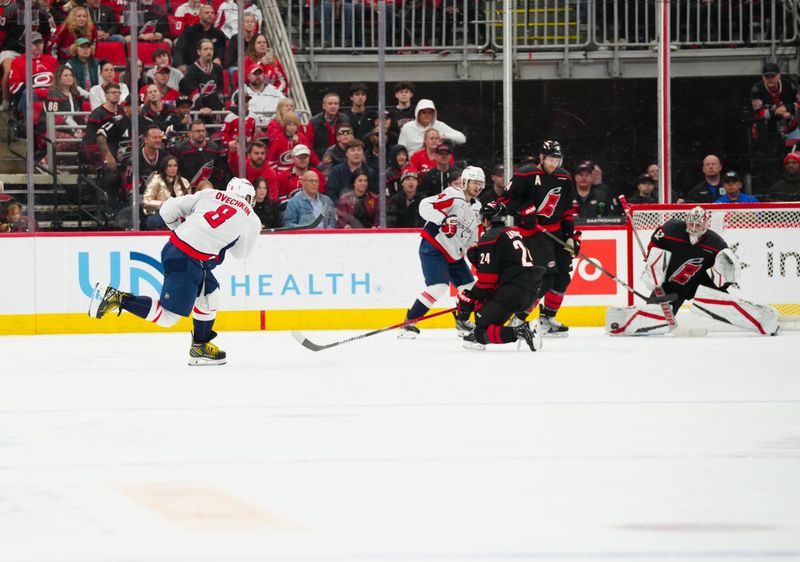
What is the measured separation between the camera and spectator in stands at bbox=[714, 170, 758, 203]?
975 centimetres

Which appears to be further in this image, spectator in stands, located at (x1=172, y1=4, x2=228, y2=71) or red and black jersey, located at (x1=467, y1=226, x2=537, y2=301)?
spectator in stands, located at (x1=172, y1=4, x2=228, y2=71)

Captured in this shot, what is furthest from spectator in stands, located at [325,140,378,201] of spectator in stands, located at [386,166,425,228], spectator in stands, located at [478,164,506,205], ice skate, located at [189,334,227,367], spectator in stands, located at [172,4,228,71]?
ice skate, located at [189,334,227,367]

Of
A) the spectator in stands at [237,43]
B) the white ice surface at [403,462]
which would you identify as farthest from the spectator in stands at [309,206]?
the white ice surface at [403,462]

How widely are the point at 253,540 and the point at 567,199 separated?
6.10 metres

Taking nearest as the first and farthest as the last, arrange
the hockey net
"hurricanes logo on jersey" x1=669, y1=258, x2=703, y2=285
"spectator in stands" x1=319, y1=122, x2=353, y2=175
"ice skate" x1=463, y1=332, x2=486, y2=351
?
"ice skate" x1=463, y1=332, x2=486, y2=351, "hurricanes logo on jersey" x1=669, y1=258, x2=703, y2=285, the hockey net, "spectator in stands" x1=319, y1=122, x2=353, y2=175

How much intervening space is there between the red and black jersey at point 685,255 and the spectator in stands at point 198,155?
10.3ft

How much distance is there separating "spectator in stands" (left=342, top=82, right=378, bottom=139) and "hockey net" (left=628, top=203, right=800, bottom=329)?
211 centimetres

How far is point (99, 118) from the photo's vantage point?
Answer: 9398mm

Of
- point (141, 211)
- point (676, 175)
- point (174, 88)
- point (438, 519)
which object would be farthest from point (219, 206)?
point (676, 175)

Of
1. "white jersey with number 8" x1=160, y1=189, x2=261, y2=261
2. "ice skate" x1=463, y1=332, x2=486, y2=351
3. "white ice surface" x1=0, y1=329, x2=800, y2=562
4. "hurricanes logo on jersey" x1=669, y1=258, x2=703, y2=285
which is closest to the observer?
"white ice surface" x1=0, y1=329, x2=800, y2=562

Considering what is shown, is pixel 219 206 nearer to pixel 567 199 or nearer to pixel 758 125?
pixel 567 199

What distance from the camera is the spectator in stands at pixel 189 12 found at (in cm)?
998

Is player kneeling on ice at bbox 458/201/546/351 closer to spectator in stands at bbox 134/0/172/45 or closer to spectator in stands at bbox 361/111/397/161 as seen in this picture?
spectator in stands at bbox 361/111/397/161

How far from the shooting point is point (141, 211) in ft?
30.5
